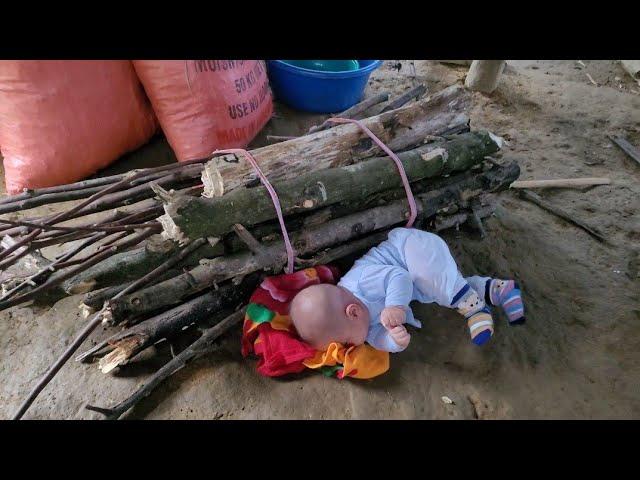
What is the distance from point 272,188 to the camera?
2068 mm

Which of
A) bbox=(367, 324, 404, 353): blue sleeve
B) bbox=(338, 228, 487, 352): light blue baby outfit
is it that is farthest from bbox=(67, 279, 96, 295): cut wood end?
bbox=(367, 324, 404, 353): blue sleeve

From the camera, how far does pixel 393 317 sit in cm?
204

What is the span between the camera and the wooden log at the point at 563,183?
339 cm

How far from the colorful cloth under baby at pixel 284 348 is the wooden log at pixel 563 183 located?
6.90 feet

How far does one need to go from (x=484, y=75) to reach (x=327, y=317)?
3.77m

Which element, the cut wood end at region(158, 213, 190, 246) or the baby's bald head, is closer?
the cut wood end at region(158, 213, 190, 246)

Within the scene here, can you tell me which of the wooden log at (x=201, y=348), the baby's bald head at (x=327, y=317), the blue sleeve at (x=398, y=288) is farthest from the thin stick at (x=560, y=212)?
the baby's bald head at (x=327, y=317)

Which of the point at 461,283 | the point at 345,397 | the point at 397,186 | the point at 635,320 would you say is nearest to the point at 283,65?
the point at 397,186

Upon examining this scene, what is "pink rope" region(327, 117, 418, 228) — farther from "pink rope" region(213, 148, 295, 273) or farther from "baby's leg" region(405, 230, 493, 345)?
"pink rope" region(213, 148, 295, 273)

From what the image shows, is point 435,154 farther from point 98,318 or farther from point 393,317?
point 98,318

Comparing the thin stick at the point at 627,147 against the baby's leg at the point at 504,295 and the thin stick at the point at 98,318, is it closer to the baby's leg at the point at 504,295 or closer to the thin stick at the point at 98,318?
the baby's leg at the point at 504,295

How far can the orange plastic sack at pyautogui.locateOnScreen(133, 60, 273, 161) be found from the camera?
2.92 m

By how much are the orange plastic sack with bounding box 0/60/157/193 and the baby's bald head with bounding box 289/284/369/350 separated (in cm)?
199

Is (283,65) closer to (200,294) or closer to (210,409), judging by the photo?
(200,294)
